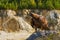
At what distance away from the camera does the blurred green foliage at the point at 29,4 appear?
538 inches

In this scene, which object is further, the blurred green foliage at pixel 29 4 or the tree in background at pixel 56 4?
the tree in background at pixel 56 4

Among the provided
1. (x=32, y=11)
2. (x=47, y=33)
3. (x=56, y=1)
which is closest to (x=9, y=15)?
(x=32, y=11)

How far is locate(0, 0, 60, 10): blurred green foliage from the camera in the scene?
13672mm

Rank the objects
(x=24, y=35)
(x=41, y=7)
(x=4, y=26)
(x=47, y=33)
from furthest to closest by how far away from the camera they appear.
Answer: (x=41, y=7) < (x=4, y=26) < (x=24, y=35) < (x=47, y=33)

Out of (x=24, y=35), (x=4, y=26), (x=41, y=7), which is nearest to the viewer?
(x=24, y=35)

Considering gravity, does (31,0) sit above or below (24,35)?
above

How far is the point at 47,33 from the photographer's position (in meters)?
9.72

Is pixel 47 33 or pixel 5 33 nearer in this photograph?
pixel 47 33

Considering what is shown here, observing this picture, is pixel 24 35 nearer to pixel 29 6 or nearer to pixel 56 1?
pixel 29 6

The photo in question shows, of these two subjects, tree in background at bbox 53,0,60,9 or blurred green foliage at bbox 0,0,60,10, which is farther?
tree in background at bbox 53,0,60,9

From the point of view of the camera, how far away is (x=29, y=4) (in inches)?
547

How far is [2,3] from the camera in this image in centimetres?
1392

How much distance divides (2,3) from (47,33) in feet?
16.4

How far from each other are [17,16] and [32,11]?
2.89ft
